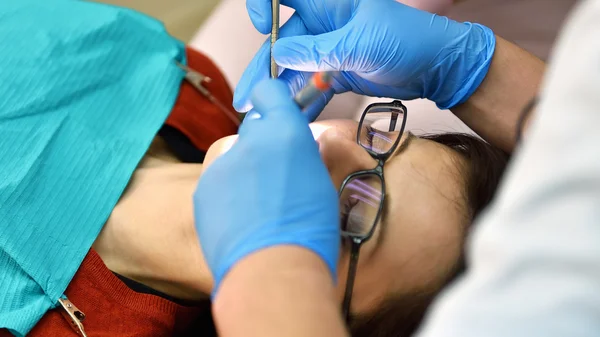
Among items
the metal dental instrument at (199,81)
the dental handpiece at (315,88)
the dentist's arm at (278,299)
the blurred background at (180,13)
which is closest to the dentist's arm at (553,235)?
the dentist's arm at (278,299)

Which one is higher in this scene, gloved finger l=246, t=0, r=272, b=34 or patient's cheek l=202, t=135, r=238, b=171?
gloved finger l=246, t=0, r=272, b=34

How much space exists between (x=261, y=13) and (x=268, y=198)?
0.47m

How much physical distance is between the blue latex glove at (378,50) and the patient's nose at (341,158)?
17 cm

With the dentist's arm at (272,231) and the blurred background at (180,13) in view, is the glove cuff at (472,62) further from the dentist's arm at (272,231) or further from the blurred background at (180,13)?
the blurred background at (180,13)

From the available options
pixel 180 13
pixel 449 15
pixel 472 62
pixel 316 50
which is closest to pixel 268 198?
pixel 316 50

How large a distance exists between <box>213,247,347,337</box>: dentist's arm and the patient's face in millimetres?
213

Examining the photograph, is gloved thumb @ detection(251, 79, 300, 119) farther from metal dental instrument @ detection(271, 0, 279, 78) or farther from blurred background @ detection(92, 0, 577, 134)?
blurred background @ detection(92, 0, 577, 134)

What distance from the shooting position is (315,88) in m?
0.64

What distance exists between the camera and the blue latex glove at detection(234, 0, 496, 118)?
894 millimetres

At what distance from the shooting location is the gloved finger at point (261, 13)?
0.93 metres

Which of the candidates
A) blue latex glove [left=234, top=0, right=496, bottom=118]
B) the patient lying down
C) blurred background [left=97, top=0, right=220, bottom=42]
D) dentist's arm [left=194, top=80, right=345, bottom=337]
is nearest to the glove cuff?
blue latex glove [left=234, top=0, right=496, bottom=118]

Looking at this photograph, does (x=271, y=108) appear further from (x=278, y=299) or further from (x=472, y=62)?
(x=472, y=62)

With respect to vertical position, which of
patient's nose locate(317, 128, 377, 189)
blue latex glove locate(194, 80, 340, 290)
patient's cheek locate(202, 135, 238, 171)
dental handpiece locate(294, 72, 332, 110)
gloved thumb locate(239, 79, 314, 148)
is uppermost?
dental handpiece locate(294, 72, 332, 110)

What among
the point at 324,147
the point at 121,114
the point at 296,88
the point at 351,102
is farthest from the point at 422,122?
the point at 121,114
